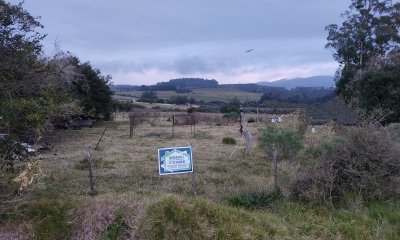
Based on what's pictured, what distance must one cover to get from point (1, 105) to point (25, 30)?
4047mm

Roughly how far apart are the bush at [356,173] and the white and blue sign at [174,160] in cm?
196

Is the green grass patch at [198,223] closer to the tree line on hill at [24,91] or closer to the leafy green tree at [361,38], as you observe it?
the tree line on hill at [24,91]

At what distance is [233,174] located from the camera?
37.1 ft

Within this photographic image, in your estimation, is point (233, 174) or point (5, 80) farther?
point (233, 174)

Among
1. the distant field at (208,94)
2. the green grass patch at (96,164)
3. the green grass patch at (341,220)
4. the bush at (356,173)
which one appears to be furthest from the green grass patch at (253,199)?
the distant field at (208,94)

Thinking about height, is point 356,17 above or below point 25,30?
above

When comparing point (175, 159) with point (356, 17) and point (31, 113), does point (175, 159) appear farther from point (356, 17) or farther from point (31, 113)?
point (356, 17)

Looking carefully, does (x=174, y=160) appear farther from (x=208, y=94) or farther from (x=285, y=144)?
(x=208, y=94)

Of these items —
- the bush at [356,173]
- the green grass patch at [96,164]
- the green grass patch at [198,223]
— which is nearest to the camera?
the green grass patch at [198,223]

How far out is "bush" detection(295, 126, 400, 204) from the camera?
696cm

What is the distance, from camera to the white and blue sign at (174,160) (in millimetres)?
7291

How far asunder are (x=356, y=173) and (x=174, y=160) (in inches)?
122

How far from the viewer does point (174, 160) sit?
24.2 ft

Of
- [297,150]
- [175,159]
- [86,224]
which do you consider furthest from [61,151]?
[86,224]
